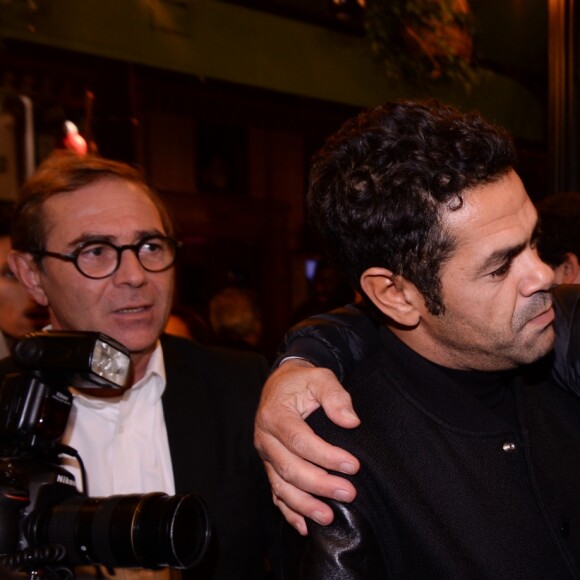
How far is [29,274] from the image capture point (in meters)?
1.71

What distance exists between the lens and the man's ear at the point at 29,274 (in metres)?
1.69

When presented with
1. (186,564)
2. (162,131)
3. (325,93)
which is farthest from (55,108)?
(162,131)

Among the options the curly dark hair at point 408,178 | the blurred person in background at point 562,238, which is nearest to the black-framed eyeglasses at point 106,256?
the curly dark hair at point 408,178

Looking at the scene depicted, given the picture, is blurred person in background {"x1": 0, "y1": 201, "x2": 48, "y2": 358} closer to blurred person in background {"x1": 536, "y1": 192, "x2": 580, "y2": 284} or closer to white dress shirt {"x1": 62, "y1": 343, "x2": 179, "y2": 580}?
white dress shirt {"x1": 62, "y1": 343, "x2": 179, "y2": 580}

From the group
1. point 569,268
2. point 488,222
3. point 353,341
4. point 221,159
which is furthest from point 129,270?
point 221,159

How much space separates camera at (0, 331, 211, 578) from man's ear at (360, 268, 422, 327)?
0.42 metres

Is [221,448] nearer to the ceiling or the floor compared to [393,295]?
nearer to the floor

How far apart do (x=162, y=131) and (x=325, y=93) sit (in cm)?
362

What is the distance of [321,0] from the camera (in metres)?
3.80

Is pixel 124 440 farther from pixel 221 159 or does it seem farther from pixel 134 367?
pixel 221 159

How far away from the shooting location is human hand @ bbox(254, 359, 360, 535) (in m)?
1.09

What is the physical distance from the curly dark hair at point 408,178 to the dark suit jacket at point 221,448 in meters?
0.55

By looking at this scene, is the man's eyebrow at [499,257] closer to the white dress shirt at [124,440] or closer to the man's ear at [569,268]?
the white dress shirt at [124,440]

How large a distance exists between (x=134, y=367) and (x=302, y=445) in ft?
2.05
